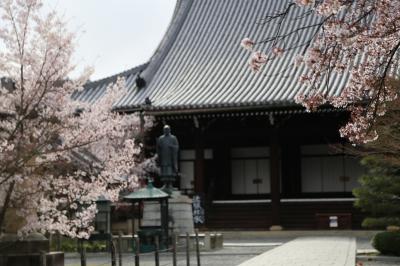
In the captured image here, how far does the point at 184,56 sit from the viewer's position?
31.4m

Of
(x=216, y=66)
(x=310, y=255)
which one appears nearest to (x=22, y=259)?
(x=310, y=255)

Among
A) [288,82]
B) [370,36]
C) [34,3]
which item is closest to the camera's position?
[370,36]

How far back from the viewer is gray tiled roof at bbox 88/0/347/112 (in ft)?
84.2

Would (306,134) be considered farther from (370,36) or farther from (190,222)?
(370,36)

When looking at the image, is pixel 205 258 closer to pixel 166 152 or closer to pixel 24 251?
pixel 166 152

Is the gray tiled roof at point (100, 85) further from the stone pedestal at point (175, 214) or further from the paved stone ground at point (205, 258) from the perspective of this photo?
the paved stone ground at point (205, 258)

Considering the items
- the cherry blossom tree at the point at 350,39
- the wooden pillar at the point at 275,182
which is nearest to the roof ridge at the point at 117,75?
the wooden pillar at the point at 275,182

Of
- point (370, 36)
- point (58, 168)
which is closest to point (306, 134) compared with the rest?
point (58, 168)

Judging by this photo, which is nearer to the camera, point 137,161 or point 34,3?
point 34,3

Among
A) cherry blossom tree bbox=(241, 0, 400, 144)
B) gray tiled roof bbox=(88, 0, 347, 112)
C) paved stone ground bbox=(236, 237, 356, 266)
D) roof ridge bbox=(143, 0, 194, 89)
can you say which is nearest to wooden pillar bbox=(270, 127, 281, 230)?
gray tiled roof bbox=(88, 0, 347, 112)

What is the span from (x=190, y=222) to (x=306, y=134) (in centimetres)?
906

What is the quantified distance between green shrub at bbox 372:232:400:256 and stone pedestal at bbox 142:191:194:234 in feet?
18.8

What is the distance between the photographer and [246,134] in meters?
27.0

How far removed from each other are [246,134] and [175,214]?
8.17 metres
